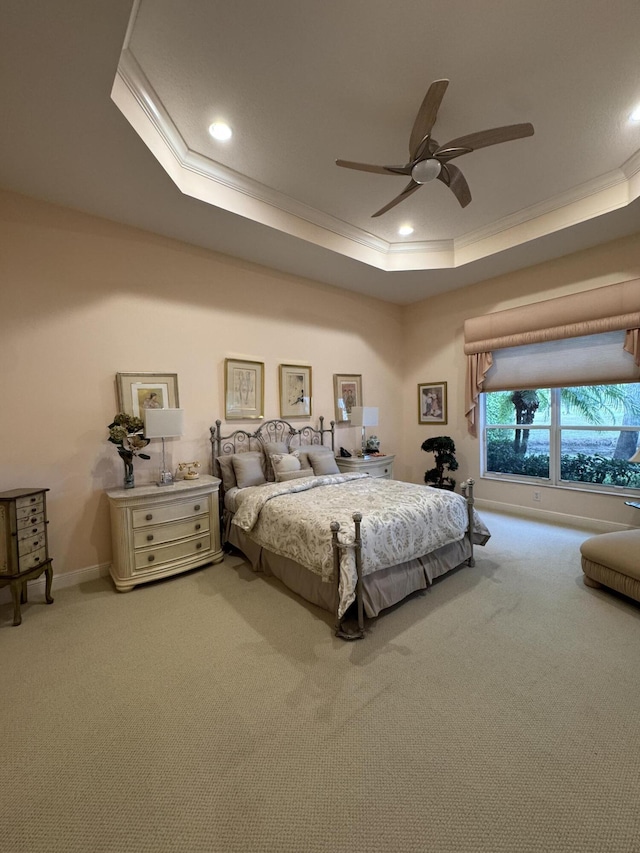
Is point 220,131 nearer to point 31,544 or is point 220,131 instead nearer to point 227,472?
point 227,472

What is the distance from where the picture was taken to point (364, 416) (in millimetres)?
5320

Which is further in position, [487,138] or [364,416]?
[364,416]

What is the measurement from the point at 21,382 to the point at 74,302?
877 millimetres

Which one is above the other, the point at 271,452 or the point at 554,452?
the point at 271,452

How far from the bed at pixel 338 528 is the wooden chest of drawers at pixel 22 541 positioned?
63.4 inches

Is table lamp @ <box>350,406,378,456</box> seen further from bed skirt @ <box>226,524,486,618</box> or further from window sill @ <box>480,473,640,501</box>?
bed skirt @ <box>226,524,486,618</box>

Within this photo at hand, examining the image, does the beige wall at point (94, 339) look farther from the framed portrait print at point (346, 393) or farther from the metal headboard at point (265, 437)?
the framed portrait print at point (346, 393)

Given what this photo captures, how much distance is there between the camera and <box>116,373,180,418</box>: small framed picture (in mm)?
3510

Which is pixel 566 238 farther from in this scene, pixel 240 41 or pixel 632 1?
pixel 240 41

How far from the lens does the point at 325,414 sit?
5.31m

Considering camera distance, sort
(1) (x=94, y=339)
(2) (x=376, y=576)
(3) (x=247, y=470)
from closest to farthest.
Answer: (2) (x=376, y=576) < (1) (x=94, y=339) < (3) (x=247, y=470)

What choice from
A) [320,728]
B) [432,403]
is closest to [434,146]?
[320,728]

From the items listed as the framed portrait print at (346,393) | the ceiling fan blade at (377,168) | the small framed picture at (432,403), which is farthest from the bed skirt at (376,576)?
the ceiling fan blade at (377,168)

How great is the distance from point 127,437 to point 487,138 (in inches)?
147
